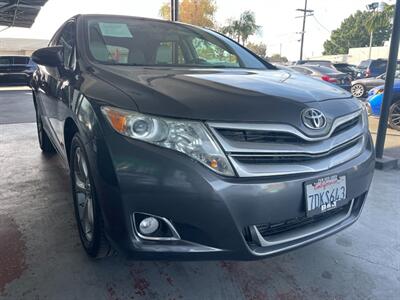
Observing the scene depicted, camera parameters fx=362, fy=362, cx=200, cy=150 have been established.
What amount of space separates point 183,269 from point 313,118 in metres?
1.15

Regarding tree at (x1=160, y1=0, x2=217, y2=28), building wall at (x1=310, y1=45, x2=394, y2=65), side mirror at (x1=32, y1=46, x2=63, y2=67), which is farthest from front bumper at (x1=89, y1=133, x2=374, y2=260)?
building wall at (x1=310, y1=45, x2=394, y2=65)

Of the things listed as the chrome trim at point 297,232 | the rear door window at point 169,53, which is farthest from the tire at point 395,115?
the chrome trim at point 297,232

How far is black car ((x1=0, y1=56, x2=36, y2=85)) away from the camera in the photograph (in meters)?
14.2

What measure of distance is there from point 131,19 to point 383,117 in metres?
3.04

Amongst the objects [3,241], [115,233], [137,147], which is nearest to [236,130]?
[137,147]

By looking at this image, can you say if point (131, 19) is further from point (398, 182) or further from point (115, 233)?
point (398, 182)

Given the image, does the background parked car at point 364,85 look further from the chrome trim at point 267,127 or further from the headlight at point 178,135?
the headlight at point 178,135

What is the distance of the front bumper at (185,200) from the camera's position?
4.96 feet

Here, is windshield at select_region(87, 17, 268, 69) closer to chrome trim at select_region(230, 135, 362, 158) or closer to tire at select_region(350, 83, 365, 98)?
chrome trim at select_region(230, 135, 362, 158)

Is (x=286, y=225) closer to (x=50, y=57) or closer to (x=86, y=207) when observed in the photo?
(x=86, y=207)

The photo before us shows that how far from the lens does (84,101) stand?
189cm

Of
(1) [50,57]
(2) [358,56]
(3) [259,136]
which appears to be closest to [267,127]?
(3) [259,136]

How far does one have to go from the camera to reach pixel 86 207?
2129 mm

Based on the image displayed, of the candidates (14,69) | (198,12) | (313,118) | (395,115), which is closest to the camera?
(313,118)
